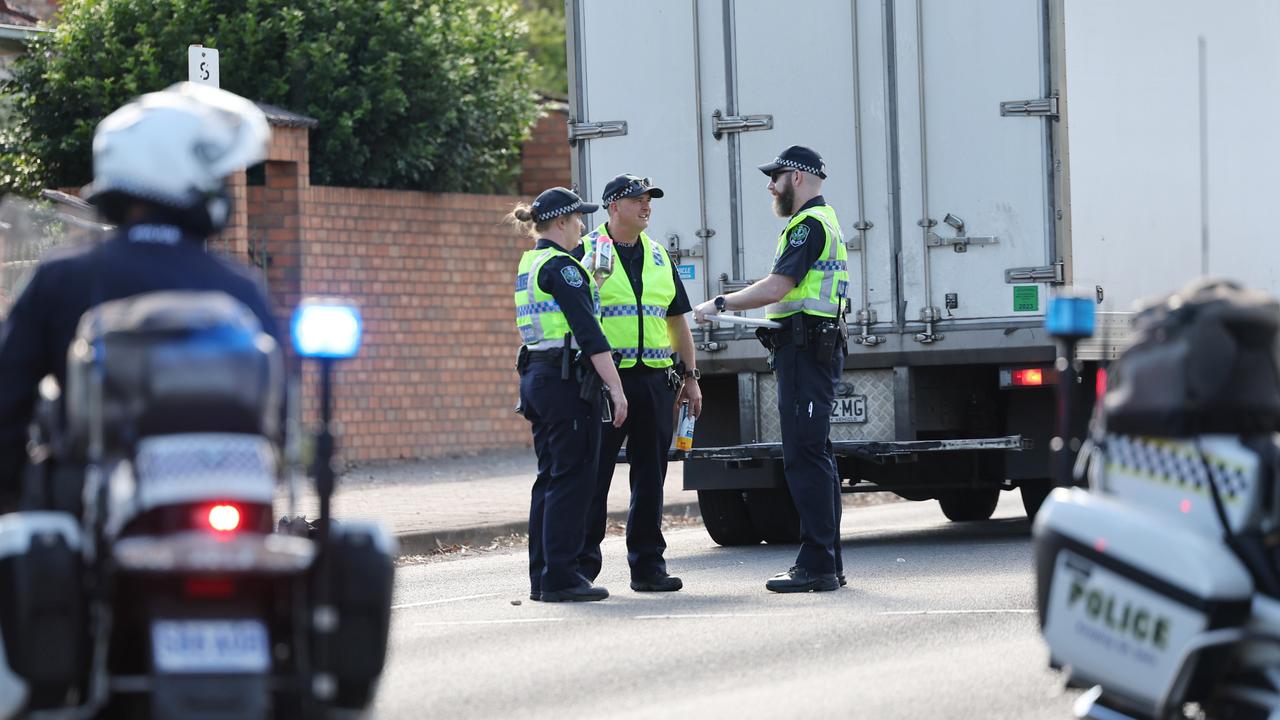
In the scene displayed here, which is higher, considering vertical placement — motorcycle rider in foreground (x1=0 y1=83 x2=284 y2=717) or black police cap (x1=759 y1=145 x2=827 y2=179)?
black police cap (x1=759 y1=145 x2=827 y2=179)

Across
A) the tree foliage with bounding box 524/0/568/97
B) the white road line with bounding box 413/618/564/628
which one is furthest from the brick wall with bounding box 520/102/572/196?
the white road line with bounding box 413/618/564/628

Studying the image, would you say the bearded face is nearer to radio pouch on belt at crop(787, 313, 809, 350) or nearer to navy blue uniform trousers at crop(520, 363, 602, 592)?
radio pouch on belt at crop(787, 313, 809, 350)

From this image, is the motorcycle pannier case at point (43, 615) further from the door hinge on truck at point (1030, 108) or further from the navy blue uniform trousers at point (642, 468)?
the door hinge on truck at point (1030, 108)

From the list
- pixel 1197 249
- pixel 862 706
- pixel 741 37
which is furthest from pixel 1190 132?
pixel 862 706

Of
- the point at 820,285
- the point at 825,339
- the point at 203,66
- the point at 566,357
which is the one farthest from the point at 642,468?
the point at 203,66

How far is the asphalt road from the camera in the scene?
6887 millimetres

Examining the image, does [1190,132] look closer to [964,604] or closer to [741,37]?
[741,37]

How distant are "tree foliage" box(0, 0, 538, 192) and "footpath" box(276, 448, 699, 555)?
2967 mm

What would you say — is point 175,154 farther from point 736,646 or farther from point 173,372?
point 736,646

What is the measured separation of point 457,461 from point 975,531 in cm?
741

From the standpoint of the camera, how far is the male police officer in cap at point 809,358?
10.2 metres

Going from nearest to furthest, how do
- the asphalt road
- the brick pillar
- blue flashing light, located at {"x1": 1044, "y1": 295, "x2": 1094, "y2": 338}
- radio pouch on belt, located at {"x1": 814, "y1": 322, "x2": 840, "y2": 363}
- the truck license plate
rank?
blue flashing light, located at {"x1": 1044, "y1": 295, "x2": 1094, "y2": 338} < the asphalt road < radio pouch on belt, located at {"x1": 814, "y1": 322, "x2": 840, "y2": 363} < the truck license plate < the brick pillar

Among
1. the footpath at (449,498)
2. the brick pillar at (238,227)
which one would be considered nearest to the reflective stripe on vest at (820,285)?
the footpath at (449,498)

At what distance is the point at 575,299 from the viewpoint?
9.88 meters
